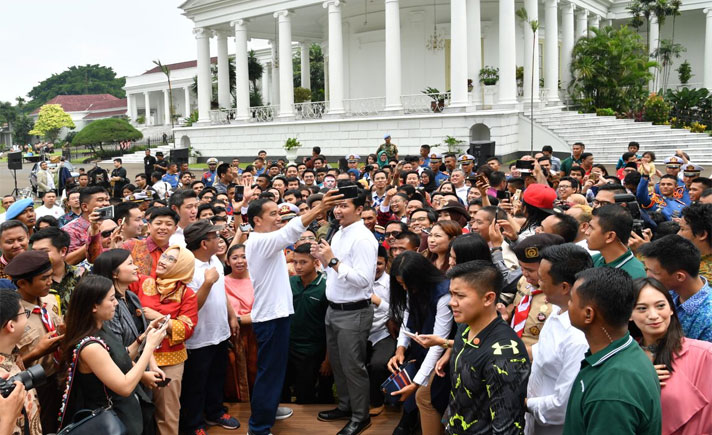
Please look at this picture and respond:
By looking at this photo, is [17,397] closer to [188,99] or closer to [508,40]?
[508,40]

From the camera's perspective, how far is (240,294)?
20.1ft

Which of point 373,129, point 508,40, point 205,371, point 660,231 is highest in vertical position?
point 508,40

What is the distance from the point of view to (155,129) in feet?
205

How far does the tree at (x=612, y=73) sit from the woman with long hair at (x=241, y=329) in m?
27.1

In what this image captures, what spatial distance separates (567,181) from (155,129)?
196 ft

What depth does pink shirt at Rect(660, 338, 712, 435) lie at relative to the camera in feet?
9.73

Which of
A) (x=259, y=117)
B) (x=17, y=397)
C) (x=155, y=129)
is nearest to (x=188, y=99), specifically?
(x=155, y=129)

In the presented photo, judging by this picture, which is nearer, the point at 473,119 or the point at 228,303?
the point at 228,303

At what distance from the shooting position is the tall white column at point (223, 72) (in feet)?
111

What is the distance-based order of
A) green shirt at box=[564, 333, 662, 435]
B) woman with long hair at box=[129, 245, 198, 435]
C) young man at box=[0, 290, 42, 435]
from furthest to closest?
woman with long hair at box=[129, 245, 198, 435] < young man at box=[0, 290, 42, 435] < green shirt at box=[564, 333, 662, 435]

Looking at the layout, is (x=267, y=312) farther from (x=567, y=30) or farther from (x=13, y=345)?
(x=567, y=30)

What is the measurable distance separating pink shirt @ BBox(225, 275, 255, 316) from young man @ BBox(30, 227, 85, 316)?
149 centimetres

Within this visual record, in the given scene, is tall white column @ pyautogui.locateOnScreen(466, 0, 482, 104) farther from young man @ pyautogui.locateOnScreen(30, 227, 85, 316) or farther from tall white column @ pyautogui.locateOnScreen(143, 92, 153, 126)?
tall white column @ pyautogui.locateOnScreen(143, 92, 153, 126)

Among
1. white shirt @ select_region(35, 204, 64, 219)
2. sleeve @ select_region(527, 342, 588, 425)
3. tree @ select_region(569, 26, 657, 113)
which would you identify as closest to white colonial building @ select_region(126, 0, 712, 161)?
tree @ select_region(569, 26, 657, 113)
